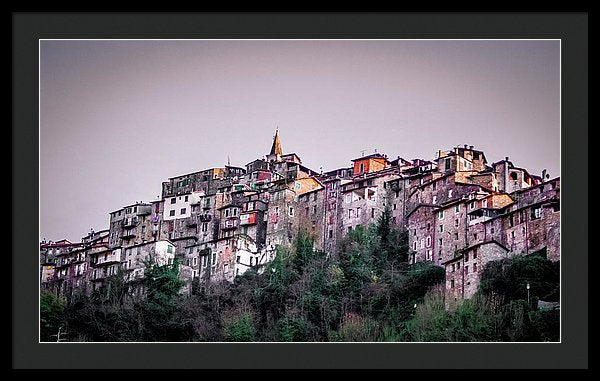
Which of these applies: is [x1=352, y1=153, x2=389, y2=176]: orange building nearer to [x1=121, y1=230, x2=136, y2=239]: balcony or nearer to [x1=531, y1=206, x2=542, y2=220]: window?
[x1=531, y1=206, x2=542, y2=220]: window

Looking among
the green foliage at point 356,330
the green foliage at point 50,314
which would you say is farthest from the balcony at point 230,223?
the green foliage at point 50,314

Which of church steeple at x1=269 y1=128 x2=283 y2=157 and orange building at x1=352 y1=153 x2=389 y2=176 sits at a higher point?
church steeple at x1=269 y1=128 x2=283 y2=157

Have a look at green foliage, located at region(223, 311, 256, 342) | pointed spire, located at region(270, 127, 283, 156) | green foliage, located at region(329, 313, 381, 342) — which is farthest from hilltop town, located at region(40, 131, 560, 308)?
green foliage, located at region(329, 313, 381, 342)

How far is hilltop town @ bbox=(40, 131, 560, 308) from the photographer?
40.8 feet

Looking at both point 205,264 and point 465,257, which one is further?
point 205,264

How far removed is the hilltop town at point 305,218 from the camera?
40.8 feet

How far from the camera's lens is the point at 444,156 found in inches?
500

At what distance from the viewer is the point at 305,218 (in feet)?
44.4

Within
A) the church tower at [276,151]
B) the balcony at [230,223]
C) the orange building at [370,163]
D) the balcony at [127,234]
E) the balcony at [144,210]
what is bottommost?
the balcony at [127,234]
